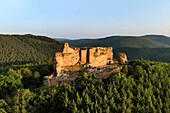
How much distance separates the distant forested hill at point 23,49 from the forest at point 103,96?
166 ft

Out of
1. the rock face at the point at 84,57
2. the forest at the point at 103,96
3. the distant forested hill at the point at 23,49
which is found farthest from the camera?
the distant forested hill at the point at 23,49

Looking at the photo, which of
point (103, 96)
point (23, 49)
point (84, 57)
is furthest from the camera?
point (23, 49)

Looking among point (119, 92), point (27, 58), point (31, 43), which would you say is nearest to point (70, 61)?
point (119, 92)

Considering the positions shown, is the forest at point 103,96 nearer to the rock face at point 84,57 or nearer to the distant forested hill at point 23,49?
the rock face at point 84,57

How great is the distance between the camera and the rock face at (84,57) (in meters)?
38.6

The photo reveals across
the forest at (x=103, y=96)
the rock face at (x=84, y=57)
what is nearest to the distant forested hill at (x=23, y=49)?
the rock face at (x=84, y=57)

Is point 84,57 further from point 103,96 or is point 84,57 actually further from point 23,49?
point 23,49

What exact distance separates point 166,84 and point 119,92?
5965 millimetres

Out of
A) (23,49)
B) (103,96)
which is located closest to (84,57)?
(103,96)

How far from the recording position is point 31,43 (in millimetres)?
108188

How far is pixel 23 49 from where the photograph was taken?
98312mm

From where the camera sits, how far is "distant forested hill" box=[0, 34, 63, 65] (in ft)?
289

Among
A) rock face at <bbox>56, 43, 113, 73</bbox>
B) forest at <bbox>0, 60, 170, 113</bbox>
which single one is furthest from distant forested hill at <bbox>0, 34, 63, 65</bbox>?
forest at <bbox>0, 60, 170, 113</bbox>

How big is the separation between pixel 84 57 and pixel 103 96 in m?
10.4
